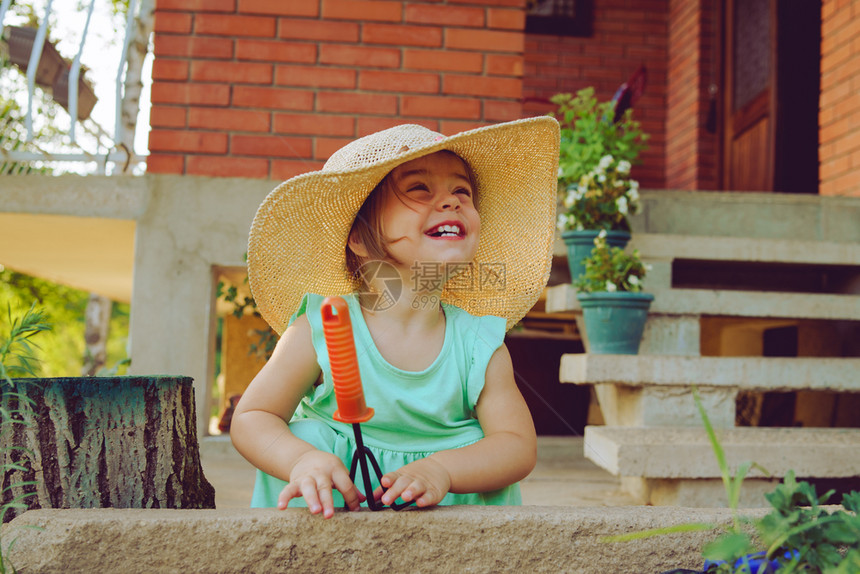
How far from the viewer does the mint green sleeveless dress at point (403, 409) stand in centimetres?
147

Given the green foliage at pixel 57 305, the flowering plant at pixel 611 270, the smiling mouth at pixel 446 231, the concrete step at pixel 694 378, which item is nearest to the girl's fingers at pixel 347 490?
the smiling mouth at pixel 446 231

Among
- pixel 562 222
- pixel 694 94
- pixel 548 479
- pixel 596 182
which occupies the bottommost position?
pixel 548 479

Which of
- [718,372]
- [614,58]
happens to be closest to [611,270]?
[718,372]

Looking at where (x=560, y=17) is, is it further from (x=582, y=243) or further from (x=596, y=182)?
(x=582, y=243)

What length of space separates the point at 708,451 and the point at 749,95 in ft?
12.7

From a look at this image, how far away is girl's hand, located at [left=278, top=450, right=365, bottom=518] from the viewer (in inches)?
42.1

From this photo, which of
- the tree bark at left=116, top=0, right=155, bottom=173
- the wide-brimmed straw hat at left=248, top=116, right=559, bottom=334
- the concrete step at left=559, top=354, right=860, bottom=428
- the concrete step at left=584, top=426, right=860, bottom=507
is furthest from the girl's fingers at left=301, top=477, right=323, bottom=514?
the tree bark at left=116, top=0, right=155, bottom=173

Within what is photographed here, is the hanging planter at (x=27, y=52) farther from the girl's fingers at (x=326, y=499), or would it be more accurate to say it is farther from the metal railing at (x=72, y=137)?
the girl's fingers at (x=326, y=499)

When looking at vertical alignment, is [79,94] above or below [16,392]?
above

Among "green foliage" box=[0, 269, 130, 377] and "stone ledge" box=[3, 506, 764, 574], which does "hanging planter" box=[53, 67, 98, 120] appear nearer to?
"green foliage" box=[0, 269, 130, 377]

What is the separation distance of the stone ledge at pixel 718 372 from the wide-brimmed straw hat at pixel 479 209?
90 cm

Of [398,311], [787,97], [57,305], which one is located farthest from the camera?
[57,305]

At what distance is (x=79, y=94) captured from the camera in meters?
3.57

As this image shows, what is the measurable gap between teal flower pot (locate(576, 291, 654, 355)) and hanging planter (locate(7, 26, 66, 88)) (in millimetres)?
→ 2911
